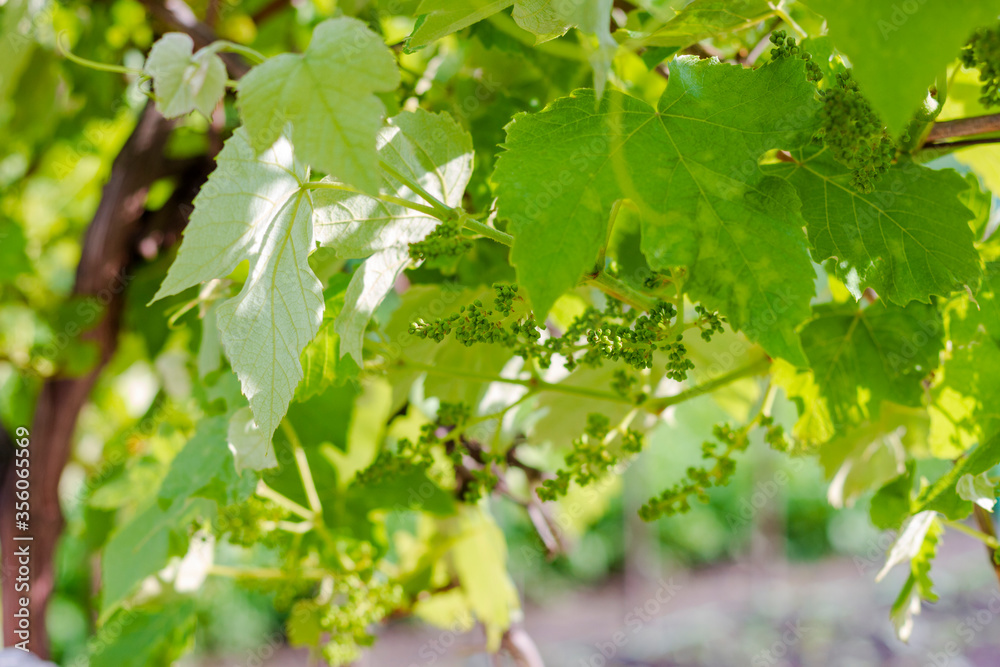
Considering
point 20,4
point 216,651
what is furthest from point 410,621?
point 20,4

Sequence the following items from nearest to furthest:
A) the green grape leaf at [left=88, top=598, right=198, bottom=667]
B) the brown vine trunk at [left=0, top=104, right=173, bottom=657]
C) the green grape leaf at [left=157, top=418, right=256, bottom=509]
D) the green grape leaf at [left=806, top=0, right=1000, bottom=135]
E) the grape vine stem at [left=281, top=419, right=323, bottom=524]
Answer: the green grape leaf at [left=806, top=0, right=1000, bottom=135], the green grape leaf at [left=157, top=418, right=256, bottom=509], the grape vine stem at [left=281, top=419, right=323, bottom=524], the green grape leaf at [left=88, top=598, right=198, bottom=667], the brown vine trunk at [left=0, top=104, right=173, bottom=657]

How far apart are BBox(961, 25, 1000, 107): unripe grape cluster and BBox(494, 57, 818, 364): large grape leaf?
3.1 inches

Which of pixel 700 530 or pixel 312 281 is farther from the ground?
pixel 312 281

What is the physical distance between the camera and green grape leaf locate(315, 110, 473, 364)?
0.44 metres

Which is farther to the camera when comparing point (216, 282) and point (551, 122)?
point (216, 282)

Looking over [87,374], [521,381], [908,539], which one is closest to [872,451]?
[908,539]

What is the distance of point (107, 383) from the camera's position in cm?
142

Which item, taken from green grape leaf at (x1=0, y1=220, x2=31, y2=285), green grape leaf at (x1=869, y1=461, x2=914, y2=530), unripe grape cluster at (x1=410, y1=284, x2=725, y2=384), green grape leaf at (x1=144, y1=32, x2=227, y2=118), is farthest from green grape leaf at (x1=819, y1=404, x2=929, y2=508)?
green grape leaf at (x1=0, y1=220, x2=31, y2=285)

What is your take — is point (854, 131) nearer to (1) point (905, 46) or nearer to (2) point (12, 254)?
(1) point (905, 46)

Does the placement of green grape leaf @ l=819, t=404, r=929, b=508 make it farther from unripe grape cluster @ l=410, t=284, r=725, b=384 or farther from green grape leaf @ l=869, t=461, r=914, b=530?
unripe grape cluster @ l=410, t=284, r=725, b=384

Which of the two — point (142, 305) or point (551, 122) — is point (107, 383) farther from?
point (551, 122)

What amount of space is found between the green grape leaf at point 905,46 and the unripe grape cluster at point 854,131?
0.08 m

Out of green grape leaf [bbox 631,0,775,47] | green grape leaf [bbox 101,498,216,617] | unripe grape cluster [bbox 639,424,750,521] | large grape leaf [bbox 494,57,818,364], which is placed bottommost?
green grape leaf [bbox 101,498,216,617]

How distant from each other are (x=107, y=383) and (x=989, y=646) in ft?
21.2
